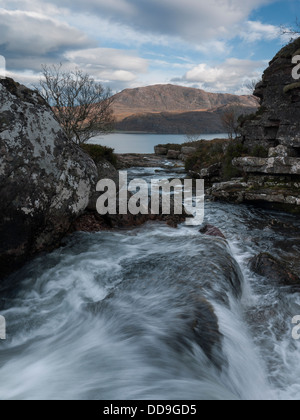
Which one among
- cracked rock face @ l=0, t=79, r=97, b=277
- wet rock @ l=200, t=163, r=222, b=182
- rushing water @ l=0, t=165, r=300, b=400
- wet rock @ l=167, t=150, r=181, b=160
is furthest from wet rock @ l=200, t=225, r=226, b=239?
wet rock @ l=167, t=150, r=181, b=160

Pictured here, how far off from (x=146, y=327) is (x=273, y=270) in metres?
4.30

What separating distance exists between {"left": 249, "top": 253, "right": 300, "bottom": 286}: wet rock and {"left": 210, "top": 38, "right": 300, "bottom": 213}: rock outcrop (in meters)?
7.69

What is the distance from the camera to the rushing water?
375cm


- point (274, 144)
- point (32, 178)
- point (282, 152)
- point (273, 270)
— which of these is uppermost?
point (274, 144)

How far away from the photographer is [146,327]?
4809 mm

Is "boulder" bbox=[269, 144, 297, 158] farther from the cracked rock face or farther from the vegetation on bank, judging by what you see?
the cracked rock face

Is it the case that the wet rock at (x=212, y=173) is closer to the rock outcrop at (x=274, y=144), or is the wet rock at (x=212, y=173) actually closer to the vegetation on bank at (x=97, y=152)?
the rock outcrop at (x=274, y=144)

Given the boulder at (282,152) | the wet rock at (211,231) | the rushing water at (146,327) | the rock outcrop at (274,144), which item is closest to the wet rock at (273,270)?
the rushing water at (146,327)

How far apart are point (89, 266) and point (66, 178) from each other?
8.58 ft

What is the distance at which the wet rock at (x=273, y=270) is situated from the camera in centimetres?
707

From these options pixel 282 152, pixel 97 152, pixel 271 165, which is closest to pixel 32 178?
pixel 271 165

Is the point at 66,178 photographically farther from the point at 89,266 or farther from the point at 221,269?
the point at 221,269

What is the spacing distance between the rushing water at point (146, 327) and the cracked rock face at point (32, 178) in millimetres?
692

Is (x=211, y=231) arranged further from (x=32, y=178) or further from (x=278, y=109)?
(x=278, y=109)
